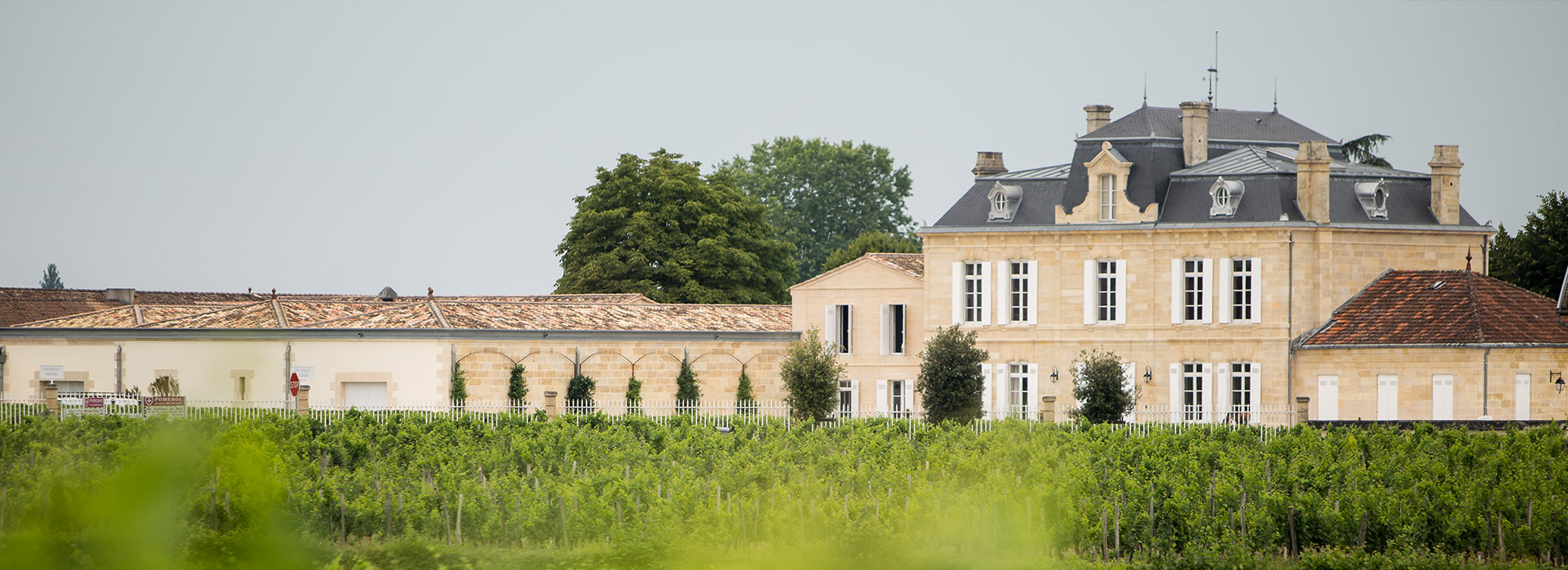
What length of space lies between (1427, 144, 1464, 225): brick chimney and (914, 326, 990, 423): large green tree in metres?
10.9

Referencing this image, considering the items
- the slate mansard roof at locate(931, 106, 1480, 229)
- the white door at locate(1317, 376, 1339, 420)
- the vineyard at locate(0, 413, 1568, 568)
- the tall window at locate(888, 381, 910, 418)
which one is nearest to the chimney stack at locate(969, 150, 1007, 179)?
the slate mansard roof at locate(931, 106, 1480, 229)

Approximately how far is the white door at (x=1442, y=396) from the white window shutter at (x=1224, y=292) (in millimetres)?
4569

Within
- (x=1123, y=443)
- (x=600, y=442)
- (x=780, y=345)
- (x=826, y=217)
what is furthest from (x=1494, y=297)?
(x=826, y=217)

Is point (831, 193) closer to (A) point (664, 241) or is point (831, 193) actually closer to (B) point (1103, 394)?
(A) point (664, 241)

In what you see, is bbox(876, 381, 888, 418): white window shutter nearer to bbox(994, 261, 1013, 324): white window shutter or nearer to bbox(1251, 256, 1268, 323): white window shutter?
bbox(994, 261, 1013, 324): white window shutter

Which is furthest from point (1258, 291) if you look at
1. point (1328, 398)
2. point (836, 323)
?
point (836, 323)

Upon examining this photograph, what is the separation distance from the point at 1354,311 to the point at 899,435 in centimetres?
1183

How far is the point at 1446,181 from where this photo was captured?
34.8m

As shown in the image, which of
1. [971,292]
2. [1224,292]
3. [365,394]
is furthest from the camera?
[971,292]

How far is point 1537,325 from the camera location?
3206 centimetres

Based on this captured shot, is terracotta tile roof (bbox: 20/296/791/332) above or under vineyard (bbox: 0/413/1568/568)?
above

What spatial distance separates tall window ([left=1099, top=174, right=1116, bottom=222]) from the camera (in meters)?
36.0

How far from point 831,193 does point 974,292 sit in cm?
3609

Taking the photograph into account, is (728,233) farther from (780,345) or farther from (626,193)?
(780,345)
